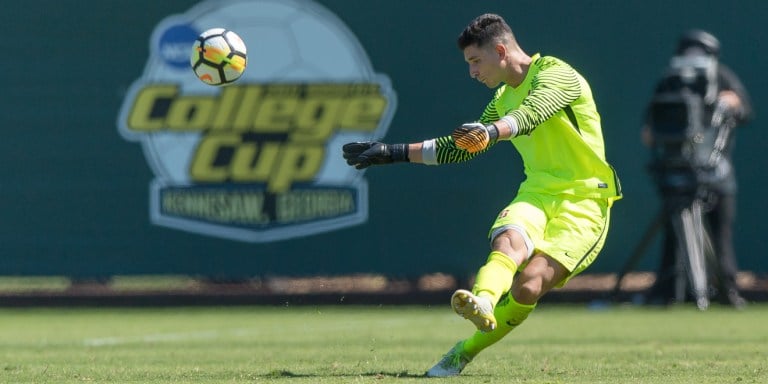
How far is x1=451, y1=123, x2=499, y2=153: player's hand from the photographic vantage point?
24.1 ft

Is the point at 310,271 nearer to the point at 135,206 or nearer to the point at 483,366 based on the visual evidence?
the point at 135,206

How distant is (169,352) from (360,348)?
4.87 ft

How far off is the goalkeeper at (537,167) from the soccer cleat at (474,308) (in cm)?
54

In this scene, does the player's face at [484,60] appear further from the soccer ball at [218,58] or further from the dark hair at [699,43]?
the dark hair at [699,43]

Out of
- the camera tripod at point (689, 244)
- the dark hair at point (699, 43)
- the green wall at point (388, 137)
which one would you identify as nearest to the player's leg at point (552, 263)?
the camera tripod at point (689, 244)

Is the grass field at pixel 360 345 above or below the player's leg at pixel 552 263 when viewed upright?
below

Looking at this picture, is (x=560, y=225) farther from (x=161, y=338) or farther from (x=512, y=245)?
(x=161, y=338)

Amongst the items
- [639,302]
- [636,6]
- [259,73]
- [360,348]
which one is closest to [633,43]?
[636,6]

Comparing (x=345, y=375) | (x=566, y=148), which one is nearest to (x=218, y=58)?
(x=345, y=375)

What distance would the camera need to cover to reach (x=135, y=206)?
1720 cm

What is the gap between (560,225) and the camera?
314 inches

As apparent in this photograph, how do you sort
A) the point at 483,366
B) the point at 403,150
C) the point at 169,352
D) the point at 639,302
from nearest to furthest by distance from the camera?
the point at 403,150, the point at 483,366, the point at 169,352, the point at 639,302

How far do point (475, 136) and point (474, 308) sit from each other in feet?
3.00

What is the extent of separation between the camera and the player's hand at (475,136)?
7336mm
